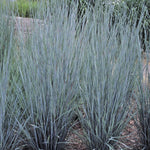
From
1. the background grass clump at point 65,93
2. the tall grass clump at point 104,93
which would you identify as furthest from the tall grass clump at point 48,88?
the tall grass clump at point 104,93

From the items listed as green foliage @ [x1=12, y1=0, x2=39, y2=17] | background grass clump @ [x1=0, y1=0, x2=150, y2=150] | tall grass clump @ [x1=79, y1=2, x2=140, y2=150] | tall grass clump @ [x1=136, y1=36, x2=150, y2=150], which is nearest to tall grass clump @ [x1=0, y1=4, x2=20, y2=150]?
background grass clump @ [x1=0, y1=0, x2=150, y2=150]

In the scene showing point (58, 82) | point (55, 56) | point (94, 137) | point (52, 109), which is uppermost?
point (55, 56)

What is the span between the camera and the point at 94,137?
1843mm

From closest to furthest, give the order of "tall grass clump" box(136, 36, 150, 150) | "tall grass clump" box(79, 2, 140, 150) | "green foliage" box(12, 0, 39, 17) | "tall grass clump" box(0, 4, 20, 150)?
1. "tall grass clump" box(0, 4, 20, 150)
2. "tall grass clump" box(79, 2, 140, 150)
3. "tall grass clump" box(136, 36, 150, 150)
4. "green foliage" box(12, 0, 39, 17)

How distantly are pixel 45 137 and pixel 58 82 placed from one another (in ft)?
1.43

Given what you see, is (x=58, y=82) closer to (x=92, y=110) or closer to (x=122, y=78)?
(x=92, y=110)

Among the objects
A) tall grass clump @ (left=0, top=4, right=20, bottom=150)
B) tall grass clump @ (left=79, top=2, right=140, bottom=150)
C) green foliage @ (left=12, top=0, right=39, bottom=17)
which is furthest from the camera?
green foliage @ (left=12, top=0, right=39, bottom=17)

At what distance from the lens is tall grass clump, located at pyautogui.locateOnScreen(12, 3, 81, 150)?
185cm

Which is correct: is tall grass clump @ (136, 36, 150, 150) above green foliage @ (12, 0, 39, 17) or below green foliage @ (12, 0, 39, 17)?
below

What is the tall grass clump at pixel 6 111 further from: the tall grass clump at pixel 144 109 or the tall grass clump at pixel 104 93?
the tall grass clump at pixel 144 109

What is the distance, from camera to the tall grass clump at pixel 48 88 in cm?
185

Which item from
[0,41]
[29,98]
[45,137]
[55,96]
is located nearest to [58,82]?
[55,96]

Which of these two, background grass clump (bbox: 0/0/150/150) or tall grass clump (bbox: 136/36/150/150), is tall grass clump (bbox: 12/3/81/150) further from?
tall grass clump (bbox: 136/36/150/150)

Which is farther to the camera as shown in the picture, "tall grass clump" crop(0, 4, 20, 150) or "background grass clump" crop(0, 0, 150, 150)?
"background grass clump" crop(0, 0, 150, 150)
